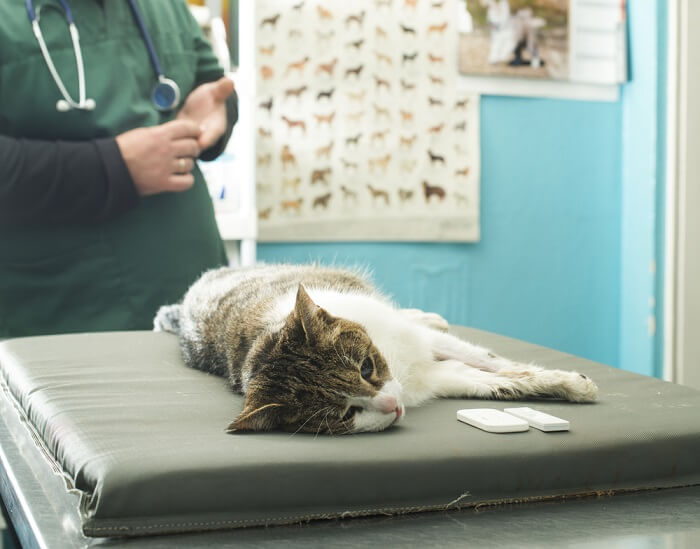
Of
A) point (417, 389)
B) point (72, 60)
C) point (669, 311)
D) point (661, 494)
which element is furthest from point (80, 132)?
point (669, 311)

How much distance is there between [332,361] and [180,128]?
103 cm

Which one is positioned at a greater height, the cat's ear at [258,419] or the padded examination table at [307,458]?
the cat's ear at [258,419]

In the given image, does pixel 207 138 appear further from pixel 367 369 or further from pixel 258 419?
pixel 258 419

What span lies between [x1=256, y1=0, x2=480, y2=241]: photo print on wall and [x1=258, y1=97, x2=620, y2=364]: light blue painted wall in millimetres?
96

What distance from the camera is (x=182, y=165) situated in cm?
181

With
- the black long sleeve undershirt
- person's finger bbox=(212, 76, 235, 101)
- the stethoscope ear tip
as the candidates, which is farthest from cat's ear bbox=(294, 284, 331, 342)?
person's finger bbox=(212, 76, 235, 101)

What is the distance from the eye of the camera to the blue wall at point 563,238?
9.91 feet

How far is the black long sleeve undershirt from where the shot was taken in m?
1.65

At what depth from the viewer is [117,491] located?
0.64 metres

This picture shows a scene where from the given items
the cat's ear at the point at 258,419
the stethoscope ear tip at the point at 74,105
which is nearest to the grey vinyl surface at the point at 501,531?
the cat's ear at the point at 258,419

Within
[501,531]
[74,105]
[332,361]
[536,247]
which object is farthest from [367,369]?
[536,247]

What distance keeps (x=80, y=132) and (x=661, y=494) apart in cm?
148

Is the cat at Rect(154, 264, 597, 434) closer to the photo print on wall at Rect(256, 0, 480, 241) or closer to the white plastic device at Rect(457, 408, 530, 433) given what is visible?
the white plastic device at Rect(457, 408, 530, 433)

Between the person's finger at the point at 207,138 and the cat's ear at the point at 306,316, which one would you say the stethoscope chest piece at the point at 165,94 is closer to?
the person's finger at the point at 207,138
